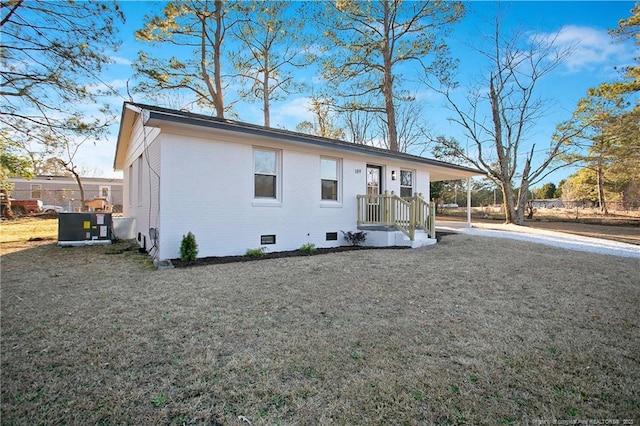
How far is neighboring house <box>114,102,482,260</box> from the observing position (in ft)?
21.0

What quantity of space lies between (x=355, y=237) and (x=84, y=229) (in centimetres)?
799

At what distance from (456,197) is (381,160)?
114 feet

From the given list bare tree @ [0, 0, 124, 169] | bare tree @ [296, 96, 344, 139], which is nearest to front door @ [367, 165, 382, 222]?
bare tree @ [0, 0, 124, 169]

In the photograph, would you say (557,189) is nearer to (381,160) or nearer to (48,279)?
(381,160)

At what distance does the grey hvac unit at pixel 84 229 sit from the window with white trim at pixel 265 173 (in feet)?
17.5

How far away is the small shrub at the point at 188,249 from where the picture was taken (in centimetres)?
622

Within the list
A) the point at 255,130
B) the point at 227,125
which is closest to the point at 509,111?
the point at 255,130

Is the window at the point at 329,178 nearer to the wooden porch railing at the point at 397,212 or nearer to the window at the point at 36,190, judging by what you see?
the wooden porch railing at the point at 397,212

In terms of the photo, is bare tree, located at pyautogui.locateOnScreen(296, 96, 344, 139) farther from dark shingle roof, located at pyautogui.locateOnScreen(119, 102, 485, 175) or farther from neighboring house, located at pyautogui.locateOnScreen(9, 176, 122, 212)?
neighboring house, located at pyautogui.locateOnScreen(9, 176, 122, 212)

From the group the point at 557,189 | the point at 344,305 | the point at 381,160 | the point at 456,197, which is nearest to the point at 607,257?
the point at 381,160

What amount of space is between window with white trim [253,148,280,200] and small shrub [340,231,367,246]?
2556mm

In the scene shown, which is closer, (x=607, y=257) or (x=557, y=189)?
(x=607, y=257)

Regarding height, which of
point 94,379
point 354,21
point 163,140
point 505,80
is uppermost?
point 354,21

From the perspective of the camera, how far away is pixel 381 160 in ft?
33.1
